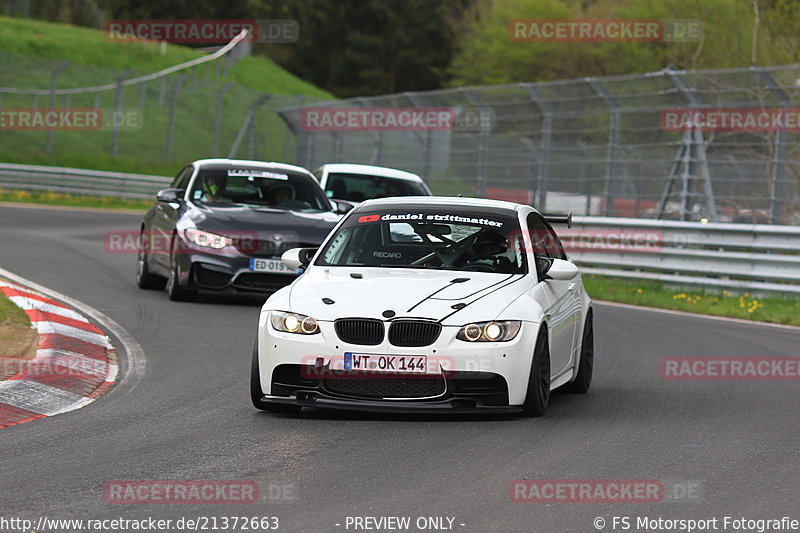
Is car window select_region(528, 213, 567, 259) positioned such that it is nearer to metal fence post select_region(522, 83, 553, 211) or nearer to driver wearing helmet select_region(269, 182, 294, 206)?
driver wearing helmet select_region(269, 182, 294, 206)

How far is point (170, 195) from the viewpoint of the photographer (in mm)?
15078

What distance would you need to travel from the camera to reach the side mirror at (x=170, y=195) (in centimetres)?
1495

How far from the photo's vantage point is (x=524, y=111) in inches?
971

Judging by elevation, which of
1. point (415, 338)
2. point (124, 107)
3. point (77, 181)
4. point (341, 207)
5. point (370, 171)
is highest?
point (124, 107)

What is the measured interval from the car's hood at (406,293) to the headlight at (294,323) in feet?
0.14

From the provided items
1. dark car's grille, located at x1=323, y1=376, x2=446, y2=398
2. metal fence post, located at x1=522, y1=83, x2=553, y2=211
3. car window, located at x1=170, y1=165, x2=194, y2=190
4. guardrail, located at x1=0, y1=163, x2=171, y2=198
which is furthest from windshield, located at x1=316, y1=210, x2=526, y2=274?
guardrail, located at x1=0, y1=163, x2=171, y2=198

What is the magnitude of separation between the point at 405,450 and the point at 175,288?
7748mm

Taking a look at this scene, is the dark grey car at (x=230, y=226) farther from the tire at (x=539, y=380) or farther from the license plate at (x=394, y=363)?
the license plate at (x=394, y=363)

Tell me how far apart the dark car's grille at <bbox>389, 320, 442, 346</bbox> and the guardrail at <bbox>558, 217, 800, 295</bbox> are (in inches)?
417

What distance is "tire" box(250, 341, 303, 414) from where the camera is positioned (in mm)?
8352

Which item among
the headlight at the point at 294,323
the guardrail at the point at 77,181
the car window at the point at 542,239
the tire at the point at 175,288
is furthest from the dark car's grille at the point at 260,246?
the guardrail at the point at 77,181

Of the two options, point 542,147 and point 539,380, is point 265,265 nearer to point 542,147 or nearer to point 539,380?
point 539,380

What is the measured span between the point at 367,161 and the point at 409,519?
1051 inches

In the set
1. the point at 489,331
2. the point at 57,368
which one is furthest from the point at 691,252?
the point at 489,331
